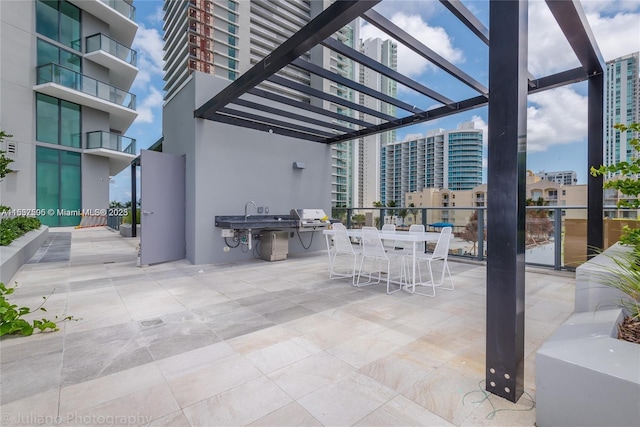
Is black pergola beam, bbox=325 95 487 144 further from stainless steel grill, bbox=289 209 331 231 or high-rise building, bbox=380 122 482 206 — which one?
high-rise building, bbox=380 122 482 206

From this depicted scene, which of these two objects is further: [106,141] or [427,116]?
[106,141]

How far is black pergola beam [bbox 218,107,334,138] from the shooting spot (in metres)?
5.28

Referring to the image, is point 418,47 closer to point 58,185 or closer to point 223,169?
point 223,169

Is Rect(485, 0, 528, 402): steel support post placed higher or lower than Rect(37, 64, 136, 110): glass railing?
lower

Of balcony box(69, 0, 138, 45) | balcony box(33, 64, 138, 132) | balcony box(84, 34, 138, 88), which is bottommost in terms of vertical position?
balcony box(33, 64, 138, 132)

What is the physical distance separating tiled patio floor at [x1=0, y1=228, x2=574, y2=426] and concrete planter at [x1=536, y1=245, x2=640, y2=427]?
23cm

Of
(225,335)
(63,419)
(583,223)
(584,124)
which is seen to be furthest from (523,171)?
(583,223)

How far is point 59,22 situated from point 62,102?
11.7ft

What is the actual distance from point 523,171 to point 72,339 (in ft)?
11.2

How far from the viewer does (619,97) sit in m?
3.79

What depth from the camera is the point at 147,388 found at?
1710 mm

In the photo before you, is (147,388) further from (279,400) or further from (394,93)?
(394,93)

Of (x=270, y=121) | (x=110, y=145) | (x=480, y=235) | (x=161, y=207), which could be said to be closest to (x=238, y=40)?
(x=110, y=145)

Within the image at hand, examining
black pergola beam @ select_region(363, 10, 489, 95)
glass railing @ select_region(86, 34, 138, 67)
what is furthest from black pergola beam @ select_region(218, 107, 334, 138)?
glass railing @ select_region(86, 34, 138, 67)
